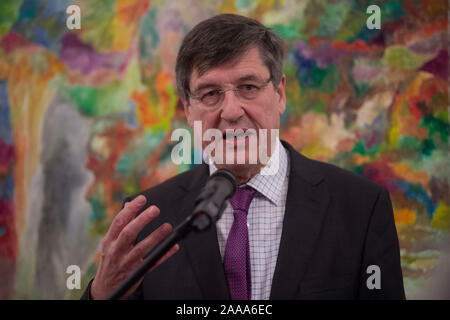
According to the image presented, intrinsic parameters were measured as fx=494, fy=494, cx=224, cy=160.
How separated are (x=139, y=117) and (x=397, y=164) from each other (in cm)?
133

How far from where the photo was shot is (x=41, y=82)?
8.59 ft

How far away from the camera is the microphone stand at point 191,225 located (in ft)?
3.00

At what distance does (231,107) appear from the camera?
146 centimetres

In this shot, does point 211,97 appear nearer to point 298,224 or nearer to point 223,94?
point 223,94

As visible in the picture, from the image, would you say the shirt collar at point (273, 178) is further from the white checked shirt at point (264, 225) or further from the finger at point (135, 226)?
the finger at point (135, 226)

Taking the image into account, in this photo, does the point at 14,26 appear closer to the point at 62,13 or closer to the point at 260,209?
the point at 62,13

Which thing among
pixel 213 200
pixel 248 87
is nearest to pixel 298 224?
pixel 248 87

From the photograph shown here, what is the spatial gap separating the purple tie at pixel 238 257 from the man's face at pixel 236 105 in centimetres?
14

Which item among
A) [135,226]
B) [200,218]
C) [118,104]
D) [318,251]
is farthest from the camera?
[118,104]

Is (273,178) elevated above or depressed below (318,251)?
above

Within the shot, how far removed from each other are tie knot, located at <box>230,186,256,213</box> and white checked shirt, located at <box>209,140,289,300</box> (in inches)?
0.6

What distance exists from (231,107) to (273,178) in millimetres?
274

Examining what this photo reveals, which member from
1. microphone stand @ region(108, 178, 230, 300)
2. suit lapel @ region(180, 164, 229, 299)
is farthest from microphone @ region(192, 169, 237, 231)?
suit lapel @ region(180, 164, 229, 299)

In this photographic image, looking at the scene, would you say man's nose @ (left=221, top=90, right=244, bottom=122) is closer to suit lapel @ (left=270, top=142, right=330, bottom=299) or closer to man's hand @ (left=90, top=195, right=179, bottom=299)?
suit lapel @ (left=270, top=142, right=330, bottom=299)
